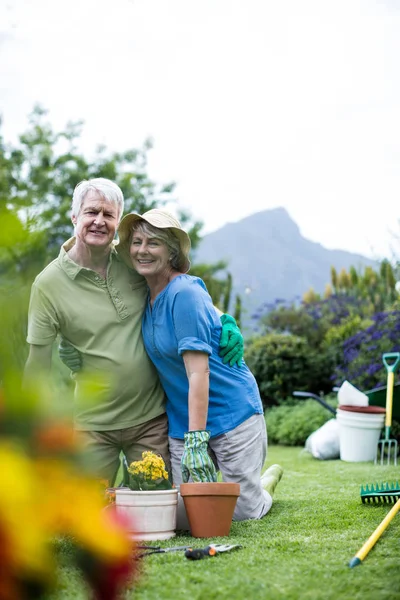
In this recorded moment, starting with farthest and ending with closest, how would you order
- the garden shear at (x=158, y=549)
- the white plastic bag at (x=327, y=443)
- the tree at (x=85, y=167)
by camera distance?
the tree at (x=85, y=167) → the white plastic bag at (x=327, y=443) → the garden shear at (x=158, y=549)

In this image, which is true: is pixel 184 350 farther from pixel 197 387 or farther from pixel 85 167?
pixel 85 167

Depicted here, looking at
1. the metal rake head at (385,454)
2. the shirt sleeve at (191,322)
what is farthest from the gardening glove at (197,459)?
the metal rake head at (385,454)

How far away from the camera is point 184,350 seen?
2.98 meters

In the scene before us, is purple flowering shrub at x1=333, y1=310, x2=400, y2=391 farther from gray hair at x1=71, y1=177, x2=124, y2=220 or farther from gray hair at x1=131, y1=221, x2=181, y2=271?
gray hair at x1=71, y1=177, x2=124, y2=220

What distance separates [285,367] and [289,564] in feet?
25.7

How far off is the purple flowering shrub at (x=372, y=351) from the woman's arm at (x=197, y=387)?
542 centimetres

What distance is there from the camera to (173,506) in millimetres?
2791

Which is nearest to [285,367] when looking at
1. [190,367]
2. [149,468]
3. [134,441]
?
[134,441]

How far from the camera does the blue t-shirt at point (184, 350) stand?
3023 mm

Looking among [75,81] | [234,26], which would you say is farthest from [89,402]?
[75,81]

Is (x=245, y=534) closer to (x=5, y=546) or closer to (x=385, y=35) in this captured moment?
(x=5, y=546)

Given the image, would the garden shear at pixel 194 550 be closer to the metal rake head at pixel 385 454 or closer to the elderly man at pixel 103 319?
the elderly man at pixel 103 319

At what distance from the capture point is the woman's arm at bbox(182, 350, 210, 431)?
9.71 feet

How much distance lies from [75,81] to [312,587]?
2051 cm
